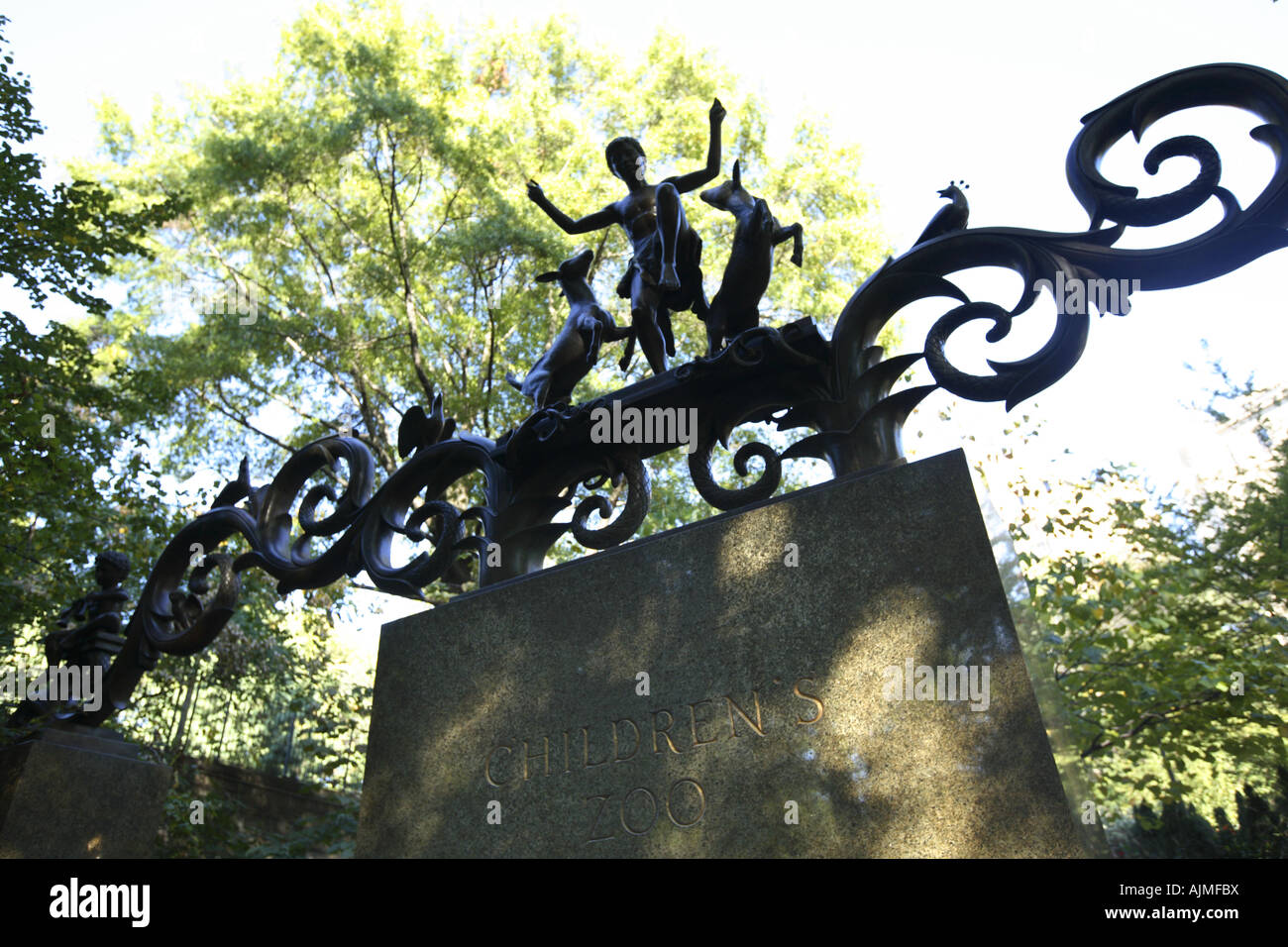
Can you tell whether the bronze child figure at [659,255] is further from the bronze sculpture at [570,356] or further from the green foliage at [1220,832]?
the green foliage at [1220,832]

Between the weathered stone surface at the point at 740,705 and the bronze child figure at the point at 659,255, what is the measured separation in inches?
59.7

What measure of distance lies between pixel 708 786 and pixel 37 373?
9.48 metres

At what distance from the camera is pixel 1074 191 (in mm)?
4207

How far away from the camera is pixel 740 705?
12.6 ft

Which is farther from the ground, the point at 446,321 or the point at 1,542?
the point at 446,321

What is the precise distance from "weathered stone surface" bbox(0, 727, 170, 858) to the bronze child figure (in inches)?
168

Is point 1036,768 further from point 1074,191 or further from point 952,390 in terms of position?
point 1074,191


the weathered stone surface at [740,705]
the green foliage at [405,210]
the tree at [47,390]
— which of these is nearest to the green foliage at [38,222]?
the tree at [47,390]

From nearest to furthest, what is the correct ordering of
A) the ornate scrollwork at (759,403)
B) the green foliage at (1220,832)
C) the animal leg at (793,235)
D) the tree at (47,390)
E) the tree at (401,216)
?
the ornate scrollwork at (759,403)
the animal leg at (793,235)
the tree at (47,390)
the tree at (401,216)
the green foliage at (1220,832)

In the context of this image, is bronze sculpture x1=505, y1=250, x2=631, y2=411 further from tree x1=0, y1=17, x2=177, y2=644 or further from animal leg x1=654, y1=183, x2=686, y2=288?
tree x1=0, y1=17, x2=177, y2=644

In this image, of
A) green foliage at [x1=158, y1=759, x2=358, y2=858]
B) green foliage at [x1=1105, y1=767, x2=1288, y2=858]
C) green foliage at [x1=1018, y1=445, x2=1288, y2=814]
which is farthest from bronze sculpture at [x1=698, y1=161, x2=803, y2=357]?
green foliage at [x1=1105, y1=767, x2=1288, y2=858]

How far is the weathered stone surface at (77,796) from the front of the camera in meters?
5.39
